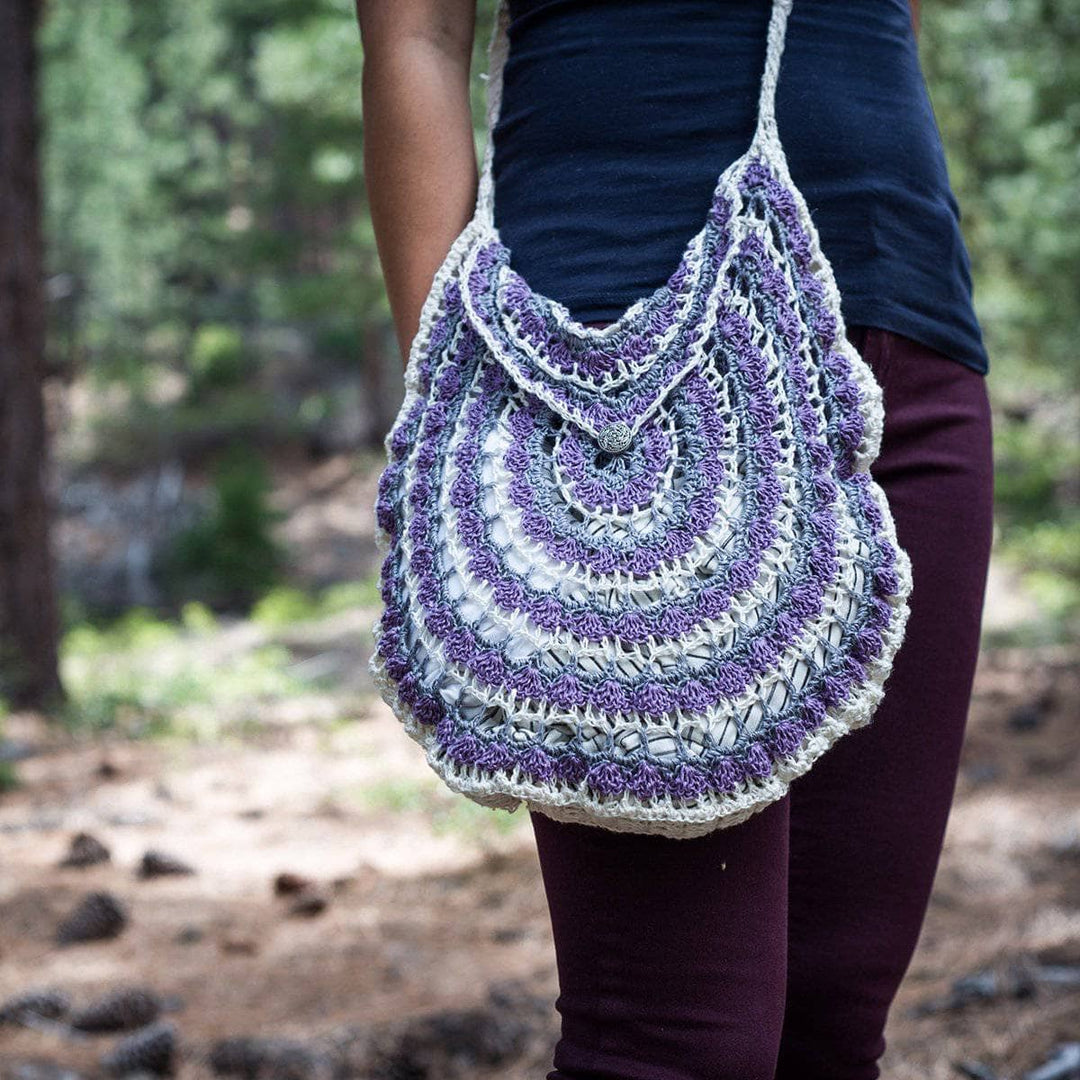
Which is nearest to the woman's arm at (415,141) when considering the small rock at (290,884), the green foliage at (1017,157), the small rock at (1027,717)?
the small rock at (290,884)

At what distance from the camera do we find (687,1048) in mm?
1026

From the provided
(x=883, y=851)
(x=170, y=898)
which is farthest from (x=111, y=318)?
(x=883, y=851)

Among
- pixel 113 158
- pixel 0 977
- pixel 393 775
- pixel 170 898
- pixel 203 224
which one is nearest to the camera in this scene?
pixel 0 977

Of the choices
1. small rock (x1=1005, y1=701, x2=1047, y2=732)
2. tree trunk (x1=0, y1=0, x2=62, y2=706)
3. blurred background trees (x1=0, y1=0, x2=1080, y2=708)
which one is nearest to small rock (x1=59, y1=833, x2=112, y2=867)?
tree trunk (x1=0, y1=0, x2=62, y2=706)

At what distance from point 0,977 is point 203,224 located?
2040 centimetres

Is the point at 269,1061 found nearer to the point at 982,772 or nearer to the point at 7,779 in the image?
the point at 7,779

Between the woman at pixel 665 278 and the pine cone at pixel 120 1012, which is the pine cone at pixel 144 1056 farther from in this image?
the woman at pixel 665 278

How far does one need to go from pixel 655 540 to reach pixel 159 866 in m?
3.29

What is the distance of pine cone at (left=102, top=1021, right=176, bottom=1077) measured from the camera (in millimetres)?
2516

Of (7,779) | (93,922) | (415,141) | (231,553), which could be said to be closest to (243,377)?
(231,553)

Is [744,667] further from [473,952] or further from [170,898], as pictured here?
[170,898]

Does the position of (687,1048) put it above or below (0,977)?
above

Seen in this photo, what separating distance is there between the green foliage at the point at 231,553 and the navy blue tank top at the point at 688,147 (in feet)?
43.6

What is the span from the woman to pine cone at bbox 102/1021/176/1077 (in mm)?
1581
